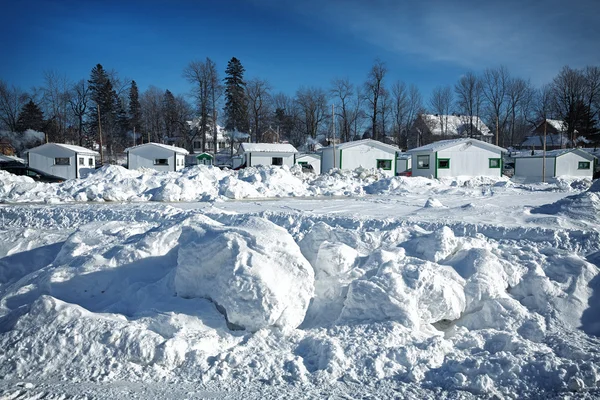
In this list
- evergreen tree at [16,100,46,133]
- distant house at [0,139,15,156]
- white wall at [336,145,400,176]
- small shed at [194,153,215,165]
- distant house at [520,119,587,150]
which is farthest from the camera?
distant house at [520,119,587,150]

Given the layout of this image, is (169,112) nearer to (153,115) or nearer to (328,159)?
(153,115)

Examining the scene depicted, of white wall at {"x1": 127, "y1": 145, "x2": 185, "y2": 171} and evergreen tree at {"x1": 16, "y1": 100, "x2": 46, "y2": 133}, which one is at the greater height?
evergreen tree at {"x1": 16, "y1": 100, "x2": 46, "y2": 133}

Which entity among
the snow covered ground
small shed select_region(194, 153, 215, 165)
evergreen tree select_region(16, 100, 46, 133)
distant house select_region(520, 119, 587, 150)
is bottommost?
the snow covered ground

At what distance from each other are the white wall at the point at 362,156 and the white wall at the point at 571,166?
15.6 metres

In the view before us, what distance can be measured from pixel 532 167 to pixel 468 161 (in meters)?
8.96

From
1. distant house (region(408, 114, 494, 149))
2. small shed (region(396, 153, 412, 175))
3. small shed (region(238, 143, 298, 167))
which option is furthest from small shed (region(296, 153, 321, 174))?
distant house (region(408, 114, 494, 149))

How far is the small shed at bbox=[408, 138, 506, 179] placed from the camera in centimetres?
3186

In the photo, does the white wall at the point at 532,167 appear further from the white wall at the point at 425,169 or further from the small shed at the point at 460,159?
the white wall at the point at 425,169

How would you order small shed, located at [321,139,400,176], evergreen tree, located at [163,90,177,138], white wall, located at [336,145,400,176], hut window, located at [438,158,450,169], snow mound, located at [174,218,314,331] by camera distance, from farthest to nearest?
evergreen tree, located at [163,90,177,138], white wall, located at [336,145,400,176], small shed, located at [321,139,400,176], hut window, located at [438,158,450,169], snow mound, located at [174,218,314,331]

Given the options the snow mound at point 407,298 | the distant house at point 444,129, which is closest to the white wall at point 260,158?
the snow mound at point 407,298

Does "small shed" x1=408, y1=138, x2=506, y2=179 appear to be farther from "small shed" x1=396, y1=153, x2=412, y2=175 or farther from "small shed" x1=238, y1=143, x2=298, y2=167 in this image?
"small shed" x1=396, y1=153, x2=412, y2=175

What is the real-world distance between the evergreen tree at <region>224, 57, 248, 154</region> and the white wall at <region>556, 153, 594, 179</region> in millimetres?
42519

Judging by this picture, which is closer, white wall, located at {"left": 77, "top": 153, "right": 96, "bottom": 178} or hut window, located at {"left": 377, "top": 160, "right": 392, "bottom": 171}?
white wall, located at {"left": 77, "top": 153, "right": 96, "bottom": 178}

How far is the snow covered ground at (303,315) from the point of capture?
14.0 ft
